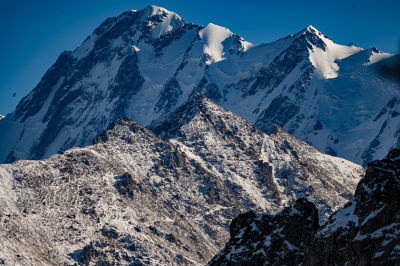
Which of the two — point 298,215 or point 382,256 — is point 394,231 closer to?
point 382,256

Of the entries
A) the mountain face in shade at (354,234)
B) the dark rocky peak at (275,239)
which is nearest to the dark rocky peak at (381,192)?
the mountain face in shade at (354,234)

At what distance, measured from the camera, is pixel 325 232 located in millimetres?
70500

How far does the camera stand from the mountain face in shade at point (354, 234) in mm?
63062

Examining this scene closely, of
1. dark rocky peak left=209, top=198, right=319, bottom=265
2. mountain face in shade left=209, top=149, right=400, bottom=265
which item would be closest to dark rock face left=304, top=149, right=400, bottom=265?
mountain face in shade left=209, top=149, right=400, bottom=265

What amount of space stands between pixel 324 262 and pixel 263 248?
19.1 meters

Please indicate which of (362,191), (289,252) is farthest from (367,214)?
(289,252)

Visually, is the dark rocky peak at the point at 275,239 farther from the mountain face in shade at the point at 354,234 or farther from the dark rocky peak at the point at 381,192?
the dark rocky peak at the point at 381,192

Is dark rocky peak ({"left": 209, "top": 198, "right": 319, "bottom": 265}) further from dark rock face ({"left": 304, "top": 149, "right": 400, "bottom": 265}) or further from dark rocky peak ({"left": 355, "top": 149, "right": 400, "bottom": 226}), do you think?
dark rocky peak ({"left": 355, "top": 149, "right": 400, "bottom": 226})

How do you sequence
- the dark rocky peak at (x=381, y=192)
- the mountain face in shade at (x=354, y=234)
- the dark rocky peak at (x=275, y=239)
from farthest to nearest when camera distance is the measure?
1. the dark rocky peak at (x=275, y=239)
2. the dark rocky peak at (x=381, y=192)
3. the mountain face in shade at (x=354, y=234)

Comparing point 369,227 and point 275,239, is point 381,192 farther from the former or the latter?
point 275,239

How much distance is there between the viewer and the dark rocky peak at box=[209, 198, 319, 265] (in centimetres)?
8606

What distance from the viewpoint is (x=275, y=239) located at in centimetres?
8788

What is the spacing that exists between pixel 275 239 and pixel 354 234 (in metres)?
21.8

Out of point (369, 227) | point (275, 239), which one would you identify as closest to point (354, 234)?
point (369, 227)
